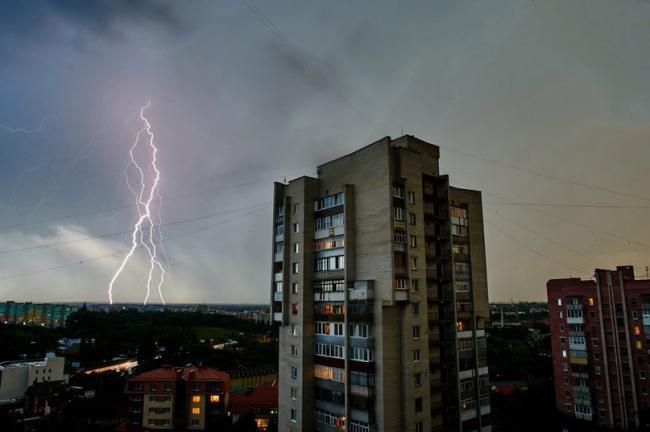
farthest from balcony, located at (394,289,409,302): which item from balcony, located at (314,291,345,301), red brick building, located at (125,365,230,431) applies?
red brick building, located at (125,365,230,431)

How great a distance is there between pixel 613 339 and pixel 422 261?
3799cm

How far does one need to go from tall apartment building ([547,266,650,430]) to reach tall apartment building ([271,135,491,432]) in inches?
1096

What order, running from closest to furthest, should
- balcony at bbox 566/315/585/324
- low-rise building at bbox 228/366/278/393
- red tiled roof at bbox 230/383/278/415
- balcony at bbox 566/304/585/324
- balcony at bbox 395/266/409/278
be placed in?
balcony at bbox 395/266/409/278 < balcony at bbox 566/315/585/324 < balcony at bbox 566/304/585/324 < red tiled roof at bbox 230/383/278/415 < low-rise building at bbox 228/366/278/393

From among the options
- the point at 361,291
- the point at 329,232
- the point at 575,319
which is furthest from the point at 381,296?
the point at 575,319

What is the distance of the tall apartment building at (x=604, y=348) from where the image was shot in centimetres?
4853

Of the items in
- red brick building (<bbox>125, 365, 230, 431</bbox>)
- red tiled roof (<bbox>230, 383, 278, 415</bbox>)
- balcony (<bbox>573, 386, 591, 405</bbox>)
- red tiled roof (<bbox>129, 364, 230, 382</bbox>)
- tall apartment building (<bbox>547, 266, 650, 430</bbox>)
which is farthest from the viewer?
red tiled roof (<bbox>129, 364, 230, 382</bbox>)

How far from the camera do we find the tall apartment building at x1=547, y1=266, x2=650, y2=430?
48.5 m

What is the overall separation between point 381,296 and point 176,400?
1859 inches

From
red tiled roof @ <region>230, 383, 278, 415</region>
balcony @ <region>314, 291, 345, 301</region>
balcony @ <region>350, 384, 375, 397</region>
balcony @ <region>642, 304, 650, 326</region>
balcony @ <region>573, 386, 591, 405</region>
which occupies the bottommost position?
red tiled roof @ <region>230, 383, 278, 415</region>

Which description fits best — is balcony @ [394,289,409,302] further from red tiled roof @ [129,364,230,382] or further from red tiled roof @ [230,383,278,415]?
red tiled roof @ [129,364,230,382]

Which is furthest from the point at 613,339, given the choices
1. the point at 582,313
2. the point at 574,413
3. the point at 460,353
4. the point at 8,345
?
the point at 8,345

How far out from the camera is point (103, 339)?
12656 cm

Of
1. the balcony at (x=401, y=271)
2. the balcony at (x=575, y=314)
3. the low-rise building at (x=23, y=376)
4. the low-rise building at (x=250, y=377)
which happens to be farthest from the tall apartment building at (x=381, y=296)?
the low-rise building at (x=23, y=376)

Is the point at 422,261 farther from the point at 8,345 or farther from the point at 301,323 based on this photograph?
the point at 8,345
